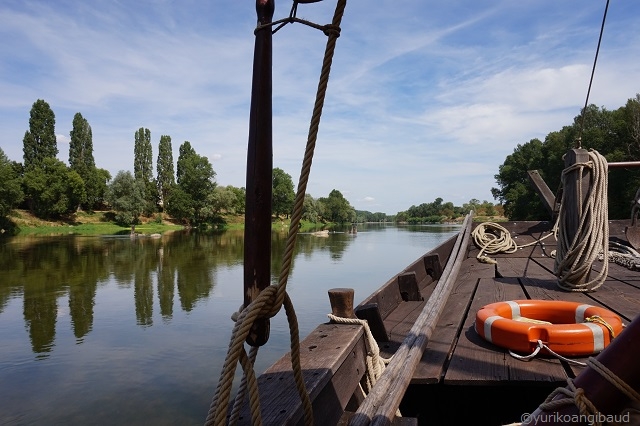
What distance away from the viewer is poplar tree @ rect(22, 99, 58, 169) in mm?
46875

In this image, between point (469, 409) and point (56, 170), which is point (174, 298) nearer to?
Answer: point (469, 409)

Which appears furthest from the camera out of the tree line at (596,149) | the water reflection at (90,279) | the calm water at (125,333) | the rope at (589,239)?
the tree line at (596,149)

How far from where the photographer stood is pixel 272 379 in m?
1.57

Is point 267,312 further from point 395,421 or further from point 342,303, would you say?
point 342,303

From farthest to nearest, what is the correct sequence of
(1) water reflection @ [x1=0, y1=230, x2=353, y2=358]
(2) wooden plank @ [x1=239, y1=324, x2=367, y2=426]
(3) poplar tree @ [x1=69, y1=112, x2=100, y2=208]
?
(3) poplar tree @ [x1=69, y1=112, x2=100, y2=208] < (1) water reflection @ [x1=0, y1=230, x2=353, y2=358] < (2) wooden plank @ [x1=239, y1=324, x2=367, y2=426]

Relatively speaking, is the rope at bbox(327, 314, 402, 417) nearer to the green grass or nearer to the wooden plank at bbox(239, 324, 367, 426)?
the wooden plank at bbox(239, 324, 367, 426)

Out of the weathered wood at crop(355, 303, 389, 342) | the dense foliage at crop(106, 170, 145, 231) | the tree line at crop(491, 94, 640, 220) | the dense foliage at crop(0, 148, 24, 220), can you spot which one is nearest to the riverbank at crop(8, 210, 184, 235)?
the dense foliage at crop(106, 170, 145, 231)

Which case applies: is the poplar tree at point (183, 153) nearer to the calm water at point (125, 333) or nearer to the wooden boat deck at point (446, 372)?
the calm water at point (125, 333)

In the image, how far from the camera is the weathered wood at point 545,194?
622 cm

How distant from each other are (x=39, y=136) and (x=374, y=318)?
181 ft

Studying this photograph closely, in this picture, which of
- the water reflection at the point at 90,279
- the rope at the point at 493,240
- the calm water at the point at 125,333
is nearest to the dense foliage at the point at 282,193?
the water reflection at the point at 90,279

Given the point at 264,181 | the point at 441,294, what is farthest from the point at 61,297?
the point at 264,181

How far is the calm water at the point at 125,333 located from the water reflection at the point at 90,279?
45mm

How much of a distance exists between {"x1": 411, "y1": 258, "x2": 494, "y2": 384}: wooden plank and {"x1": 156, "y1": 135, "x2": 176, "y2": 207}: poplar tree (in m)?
60.1
